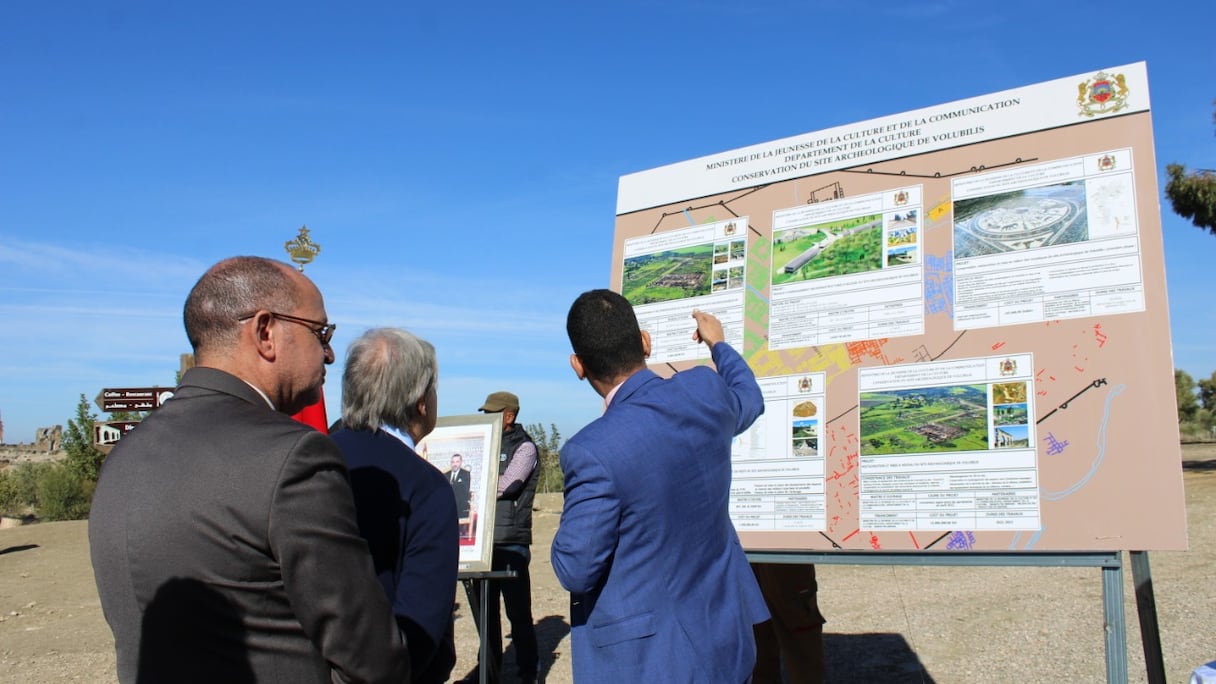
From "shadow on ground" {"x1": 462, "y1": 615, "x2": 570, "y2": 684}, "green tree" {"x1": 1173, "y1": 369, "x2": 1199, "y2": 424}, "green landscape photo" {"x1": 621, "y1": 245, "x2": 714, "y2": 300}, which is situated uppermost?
"green tree" {"x1": 1173, "y1": 369, "x2": 1199, "y2": 424}

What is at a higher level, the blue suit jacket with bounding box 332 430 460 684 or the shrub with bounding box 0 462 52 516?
the blue suit jacket with bounding box 332 430 460 684

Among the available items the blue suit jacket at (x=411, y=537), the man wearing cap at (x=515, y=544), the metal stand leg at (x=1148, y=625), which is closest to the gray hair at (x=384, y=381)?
the blue suit jacket at (x=411, y=537)

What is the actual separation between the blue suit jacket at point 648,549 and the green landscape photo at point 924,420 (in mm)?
1187

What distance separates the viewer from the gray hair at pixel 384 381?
2.33m

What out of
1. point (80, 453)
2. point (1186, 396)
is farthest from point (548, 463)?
point (1186, 396)

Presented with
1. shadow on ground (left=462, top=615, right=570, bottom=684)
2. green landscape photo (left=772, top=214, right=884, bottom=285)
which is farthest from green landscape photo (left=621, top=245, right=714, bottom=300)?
shadow on ground (left=462, top=615, right=570, bottom=684)

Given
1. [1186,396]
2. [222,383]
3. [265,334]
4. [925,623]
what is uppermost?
[1186,396]

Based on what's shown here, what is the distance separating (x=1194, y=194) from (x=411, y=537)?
52.2 ft

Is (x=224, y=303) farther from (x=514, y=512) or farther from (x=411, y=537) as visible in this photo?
(x=514, y=512)

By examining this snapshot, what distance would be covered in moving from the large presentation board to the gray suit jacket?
2.31 m

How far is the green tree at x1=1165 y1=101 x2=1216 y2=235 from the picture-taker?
13828mm

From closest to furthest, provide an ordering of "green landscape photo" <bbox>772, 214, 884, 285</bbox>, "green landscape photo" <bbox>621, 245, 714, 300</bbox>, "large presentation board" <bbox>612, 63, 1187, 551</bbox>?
1. "large presentation board" <bbox>612, 63, 1187, 551</bbox>
2. "green landscape photo" <bbox>772, 214, 884, 285</bbox>
3. "green landscape photo" <bbox>621, 245, 714, 300</bbox>

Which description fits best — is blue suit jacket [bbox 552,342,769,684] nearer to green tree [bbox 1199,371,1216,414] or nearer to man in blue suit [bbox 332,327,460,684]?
man in blue suit [bbox 332,327,460,684]

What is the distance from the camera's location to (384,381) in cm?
234
